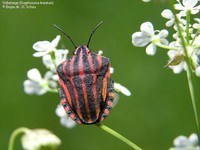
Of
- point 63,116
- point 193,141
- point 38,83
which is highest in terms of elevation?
point 38,83

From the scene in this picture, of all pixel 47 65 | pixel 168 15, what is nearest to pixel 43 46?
pixel 47 65

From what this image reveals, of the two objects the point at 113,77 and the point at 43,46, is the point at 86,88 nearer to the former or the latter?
the point at 43,46

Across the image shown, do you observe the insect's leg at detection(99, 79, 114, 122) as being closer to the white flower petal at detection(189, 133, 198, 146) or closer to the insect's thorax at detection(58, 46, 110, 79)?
the insect's thorax at detection(58, 46, 110, 79)

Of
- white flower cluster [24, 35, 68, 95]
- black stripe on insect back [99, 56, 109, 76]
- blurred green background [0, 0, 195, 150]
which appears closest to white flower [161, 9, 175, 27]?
black stripe on insect back [99, 56, 109, 76]

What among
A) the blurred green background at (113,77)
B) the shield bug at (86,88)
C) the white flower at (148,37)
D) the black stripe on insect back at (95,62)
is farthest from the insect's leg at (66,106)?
the blurred green background at (113,77)

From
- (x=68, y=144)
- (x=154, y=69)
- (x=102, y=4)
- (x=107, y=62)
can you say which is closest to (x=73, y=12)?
(x=102, y=4)

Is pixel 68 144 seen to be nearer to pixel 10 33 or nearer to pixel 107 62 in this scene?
pixel 10 33

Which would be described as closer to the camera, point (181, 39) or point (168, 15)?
point (181, 39)
